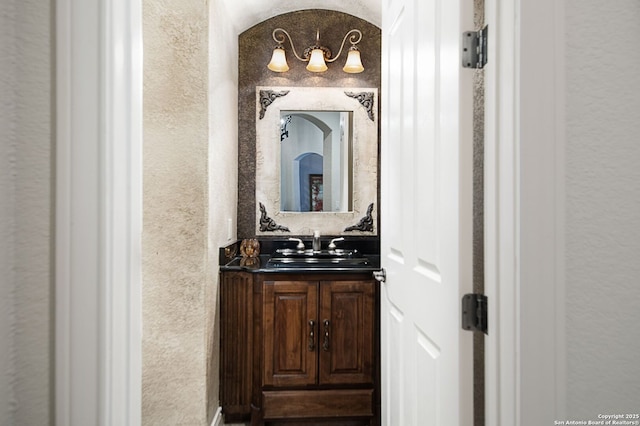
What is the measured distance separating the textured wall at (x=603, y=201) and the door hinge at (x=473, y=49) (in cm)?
18

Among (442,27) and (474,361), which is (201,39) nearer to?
(442,27)

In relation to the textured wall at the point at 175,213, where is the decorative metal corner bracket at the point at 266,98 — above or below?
above

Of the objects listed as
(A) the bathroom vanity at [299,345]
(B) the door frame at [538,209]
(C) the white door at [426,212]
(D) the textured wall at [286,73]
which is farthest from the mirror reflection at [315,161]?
(B) the door frame at [538,209]

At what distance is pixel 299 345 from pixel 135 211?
169 centimetres

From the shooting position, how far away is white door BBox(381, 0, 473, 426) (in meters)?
0.91

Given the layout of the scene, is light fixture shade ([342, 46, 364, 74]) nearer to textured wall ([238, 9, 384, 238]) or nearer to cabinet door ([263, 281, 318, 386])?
textured wall ([238, 9, 384, 238])

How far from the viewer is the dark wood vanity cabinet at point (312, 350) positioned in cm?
214

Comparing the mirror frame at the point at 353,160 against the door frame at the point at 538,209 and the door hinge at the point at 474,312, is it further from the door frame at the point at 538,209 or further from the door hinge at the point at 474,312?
the door frame at the point at 538,209

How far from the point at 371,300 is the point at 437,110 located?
1.39m

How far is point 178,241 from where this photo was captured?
178 centimetres

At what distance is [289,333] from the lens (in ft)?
7.06

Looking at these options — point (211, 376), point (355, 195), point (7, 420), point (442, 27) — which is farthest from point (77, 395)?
point (355, 195)

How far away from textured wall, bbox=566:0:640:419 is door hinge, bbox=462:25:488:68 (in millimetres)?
178

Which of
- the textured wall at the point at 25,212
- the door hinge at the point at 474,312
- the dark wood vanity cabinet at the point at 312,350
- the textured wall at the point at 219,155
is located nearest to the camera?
the textured wall at the point at 25,212
